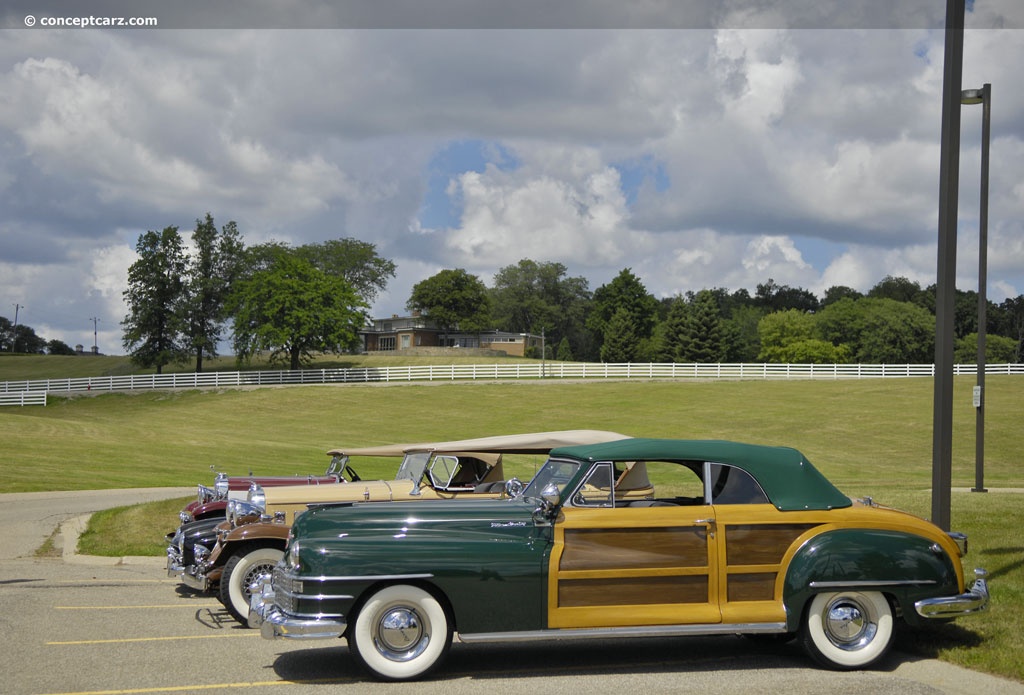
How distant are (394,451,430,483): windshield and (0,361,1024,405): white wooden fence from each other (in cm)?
5399

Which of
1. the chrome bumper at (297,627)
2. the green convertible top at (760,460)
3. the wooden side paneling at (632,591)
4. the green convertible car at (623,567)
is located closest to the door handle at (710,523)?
the green convertible car at (623,567)

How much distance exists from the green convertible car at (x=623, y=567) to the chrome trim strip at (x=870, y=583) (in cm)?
1

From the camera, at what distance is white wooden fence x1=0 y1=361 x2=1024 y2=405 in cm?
6406

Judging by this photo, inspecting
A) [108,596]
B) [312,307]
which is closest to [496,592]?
[108,596]

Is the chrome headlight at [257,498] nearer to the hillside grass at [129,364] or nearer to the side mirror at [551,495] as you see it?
the side mirror at [551,495]

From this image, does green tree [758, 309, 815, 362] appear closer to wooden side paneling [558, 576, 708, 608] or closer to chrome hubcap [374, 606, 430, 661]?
wooden side paneling [558, 576, 708, 608]

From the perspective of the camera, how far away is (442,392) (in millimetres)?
60875

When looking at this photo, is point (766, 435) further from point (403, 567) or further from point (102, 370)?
point (102, 370)

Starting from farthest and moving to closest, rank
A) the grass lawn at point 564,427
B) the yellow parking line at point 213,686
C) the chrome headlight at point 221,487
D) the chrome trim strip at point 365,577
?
the grass lawn at point 564,427 → the chrome headlight at point 221,487 → the chrome trim strip at point 365,577 → the yellow parking line at point 213,686

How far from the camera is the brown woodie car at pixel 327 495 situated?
374 inches

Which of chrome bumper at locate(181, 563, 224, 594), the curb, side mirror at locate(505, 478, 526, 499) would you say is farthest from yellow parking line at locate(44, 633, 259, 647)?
the curb

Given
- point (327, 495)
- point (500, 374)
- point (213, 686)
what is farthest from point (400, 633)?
point (500, 374)

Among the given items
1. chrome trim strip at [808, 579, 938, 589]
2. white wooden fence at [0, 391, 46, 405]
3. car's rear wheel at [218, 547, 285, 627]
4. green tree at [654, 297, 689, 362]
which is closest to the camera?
chrome trim strip at [808, 579, 938, 589]

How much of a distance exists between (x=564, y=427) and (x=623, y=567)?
39.2 metres
